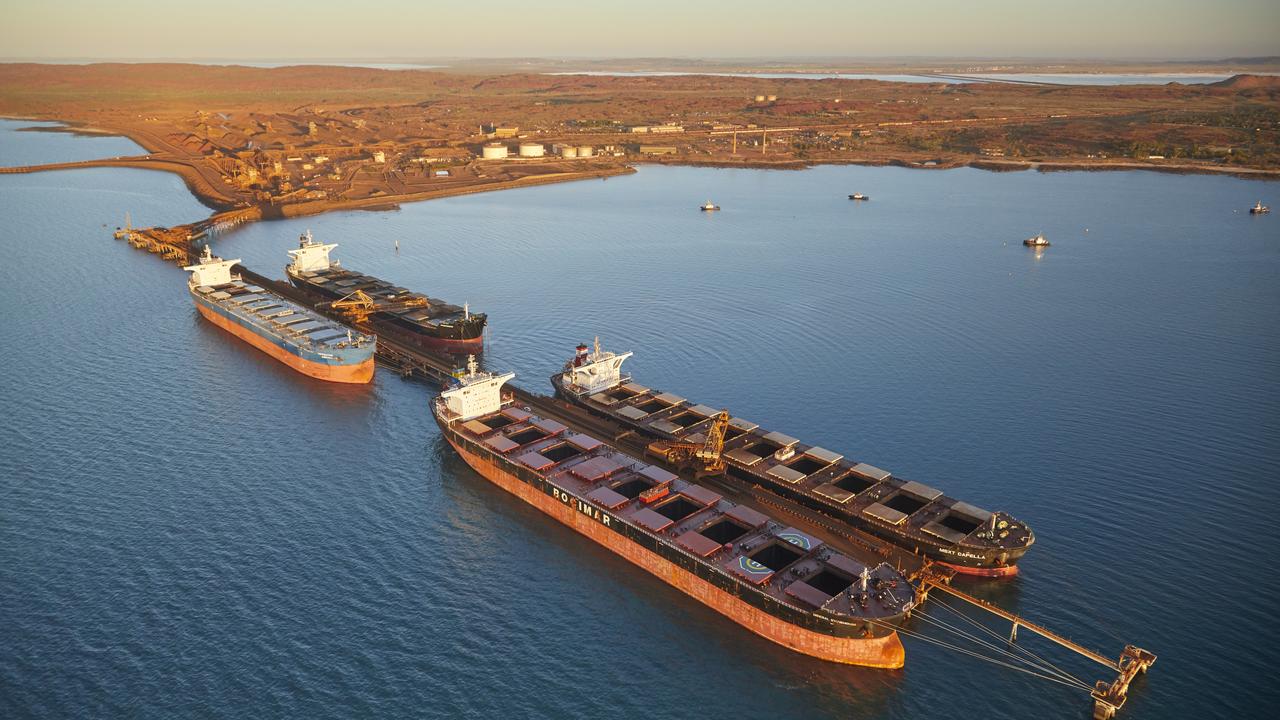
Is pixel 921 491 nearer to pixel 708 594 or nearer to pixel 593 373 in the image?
pixel 708 594

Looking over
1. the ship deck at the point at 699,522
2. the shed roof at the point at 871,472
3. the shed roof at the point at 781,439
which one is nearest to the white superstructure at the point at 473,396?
the ship deck at the point at 699,522

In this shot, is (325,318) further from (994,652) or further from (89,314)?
(994,652)

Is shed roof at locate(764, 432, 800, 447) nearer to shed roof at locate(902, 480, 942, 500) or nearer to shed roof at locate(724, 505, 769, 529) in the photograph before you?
shed roof at locate(724, 505, 769, 529)

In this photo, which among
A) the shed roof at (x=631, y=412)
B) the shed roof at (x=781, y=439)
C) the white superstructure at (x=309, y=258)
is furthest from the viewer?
the white superstructure at (x=309, y=258)

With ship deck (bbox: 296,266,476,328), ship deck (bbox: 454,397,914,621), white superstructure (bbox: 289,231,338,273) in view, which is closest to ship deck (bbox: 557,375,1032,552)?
ship deck (bbox: 454,397,914,621)

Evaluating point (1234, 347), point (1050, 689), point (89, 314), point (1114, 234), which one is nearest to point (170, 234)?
point (89, 314)

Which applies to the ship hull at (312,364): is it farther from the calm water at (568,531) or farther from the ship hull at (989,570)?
the ship hull at (989,570)

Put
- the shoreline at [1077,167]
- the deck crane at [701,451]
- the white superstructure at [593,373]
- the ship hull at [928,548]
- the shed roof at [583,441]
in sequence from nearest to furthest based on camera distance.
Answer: the ship hull at [928,548]
the deck crane at [701,451]
the shed roof at [583,441]
the white superstructure at [593,373]
the shoreline at [1077,167]

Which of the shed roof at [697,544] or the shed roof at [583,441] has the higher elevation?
the shed roof at [583,441]
